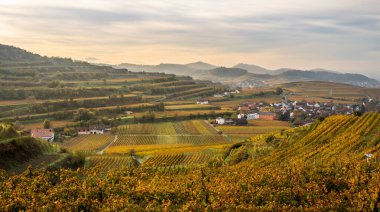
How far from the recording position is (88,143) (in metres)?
111

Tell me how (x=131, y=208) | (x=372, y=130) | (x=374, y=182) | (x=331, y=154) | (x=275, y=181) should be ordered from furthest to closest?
(x=372, y=130) → (x=331, y=154) → (x=275, y=181) → (x=374, y=182) → (x=131, y=208)

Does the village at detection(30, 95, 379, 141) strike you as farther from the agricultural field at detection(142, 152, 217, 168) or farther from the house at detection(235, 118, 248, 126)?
the agricultural field at detection(142, 152, 217, 168)

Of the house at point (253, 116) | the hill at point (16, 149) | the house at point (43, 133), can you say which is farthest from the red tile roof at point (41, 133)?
the house at point (253, 116)

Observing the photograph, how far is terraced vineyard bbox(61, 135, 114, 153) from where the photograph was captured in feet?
339

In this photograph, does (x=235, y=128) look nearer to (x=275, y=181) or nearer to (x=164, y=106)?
(x=164, y=106)

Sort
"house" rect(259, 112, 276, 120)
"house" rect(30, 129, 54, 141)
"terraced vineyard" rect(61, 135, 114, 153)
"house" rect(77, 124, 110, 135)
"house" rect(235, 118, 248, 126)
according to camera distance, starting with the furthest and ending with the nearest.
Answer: "house" rect(259, 112, 276, 120), "house" rect(235, 118, 248, 126), "house" rect(77, 124, 110, 135), "house" rect(30, 129, 54, 141), "terraced vineyard" rect(61, 135, 114, 153)

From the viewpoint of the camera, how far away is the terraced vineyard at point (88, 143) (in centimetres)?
10319

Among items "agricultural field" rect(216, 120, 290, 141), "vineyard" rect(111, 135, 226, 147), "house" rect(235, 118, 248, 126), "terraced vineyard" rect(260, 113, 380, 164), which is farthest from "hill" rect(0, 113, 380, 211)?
"house" rect(235, 118, 248, 126)

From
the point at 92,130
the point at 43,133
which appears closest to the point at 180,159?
the point at 43,133

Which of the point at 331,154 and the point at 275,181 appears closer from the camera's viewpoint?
the point at 275,181

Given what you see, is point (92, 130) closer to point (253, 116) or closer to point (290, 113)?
point (253, 116)

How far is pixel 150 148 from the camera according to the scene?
98750 millimetres

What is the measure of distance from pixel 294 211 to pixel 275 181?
7744 mm

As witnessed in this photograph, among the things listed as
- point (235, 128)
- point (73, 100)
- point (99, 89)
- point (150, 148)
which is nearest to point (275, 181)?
point (150, 148)
